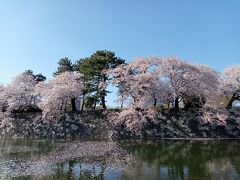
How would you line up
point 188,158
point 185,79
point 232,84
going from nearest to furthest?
point 188,158 < point 185,79 < point 232,84

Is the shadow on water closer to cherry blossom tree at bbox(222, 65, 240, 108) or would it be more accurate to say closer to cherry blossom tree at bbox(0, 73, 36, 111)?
cherry blossom tree at bbox(222, 65, 240, 108)

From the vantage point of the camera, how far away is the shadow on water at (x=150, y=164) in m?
15.5

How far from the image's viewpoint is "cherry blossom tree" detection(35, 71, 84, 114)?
40438mm

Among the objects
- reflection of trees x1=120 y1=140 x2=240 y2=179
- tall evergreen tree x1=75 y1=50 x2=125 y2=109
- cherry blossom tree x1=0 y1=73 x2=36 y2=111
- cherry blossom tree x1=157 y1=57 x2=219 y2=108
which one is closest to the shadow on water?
reflection of trees x1=120 y1=140 x2=240 y2=179

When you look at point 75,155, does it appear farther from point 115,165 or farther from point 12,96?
point 12,96

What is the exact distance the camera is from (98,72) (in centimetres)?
4062

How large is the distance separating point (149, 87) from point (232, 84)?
11.1 m

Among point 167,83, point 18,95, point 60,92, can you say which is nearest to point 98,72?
point 60,92

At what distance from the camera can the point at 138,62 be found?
4016 cm

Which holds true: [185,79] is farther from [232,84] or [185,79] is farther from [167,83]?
[232,84]

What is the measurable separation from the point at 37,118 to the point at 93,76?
8810mm

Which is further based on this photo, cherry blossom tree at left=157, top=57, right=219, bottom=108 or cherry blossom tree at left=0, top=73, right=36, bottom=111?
cherry blossom tree at left=0, top=73, right=36, bottom=111

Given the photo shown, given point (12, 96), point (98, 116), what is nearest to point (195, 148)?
point (98, 116)

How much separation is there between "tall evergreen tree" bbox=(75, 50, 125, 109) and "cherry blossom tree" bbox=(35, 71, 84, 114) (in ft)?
4.30
